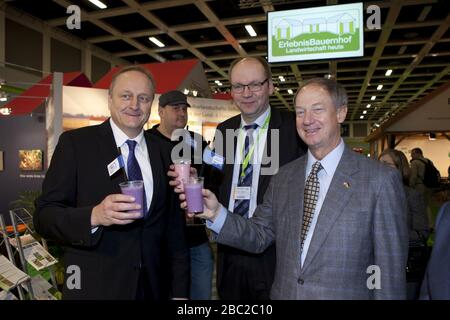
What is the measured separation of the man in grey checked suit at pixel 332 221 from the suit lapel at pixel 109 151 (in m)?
0.40

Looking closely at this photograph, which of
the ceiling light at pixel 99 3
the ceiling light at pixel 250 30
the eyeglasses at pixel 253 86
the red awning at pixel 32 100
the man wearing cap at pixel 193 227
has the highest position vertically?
the ceiling light at pixel 250 30

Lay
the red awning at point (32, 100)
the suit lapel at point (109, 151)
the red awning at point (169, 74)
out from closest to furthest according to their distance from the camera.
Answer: the suit lapel at point (109, 151)
the red awning at point (169, 74)
the red awning at point (32, 100)

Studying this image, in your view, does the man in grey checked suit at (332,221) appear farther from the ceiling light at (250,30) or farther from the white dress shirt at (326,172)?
the ceiling light at (250,30)

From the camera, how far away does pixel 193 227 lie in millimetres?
3025

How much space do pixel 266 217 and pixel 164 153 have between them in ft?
2.06

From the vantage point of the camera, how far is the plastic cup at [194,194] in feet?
5.23

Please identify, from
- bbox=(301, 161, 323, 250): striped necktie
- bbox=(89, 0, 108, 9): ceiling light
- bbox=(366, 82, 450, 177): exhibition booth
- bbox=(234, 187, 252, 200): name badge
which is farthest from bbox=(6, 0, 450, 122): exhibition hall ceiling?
bbox=(301, 161, 323, 250): striped necktie

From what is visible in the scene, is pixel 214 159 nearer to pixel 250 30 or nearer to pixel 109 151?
pixel 109 151

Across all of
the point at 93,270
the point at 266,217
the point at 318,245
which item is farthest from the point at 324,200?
the point at 93,270

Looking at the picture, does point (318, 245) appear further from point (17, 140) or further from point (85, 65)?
point (85, 65)

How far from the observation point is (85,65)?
12625 millimetres

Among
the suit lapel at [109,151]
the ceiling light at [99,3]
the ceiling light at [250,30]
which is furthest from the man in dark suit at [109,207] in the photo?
the ceiling light at [250,30]

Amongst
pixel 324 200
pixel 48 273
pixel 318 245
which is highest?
pixel 324 200

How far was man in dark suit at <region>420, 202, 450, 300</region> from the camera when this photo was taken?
4.15 feet
